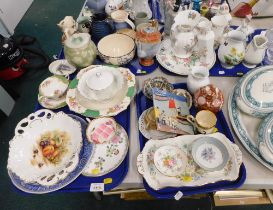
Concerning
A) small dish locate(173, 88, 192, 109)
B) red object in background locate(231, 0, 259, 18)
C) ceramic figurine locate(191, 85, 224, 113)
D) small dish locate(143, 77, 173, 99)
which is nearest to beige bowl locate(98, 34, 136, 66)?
small dish locate(143, 77, 173, 99)

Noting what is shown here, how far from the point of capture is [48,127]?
0.91 meters

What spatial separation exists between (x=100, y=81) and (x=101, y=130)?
0.60 ft

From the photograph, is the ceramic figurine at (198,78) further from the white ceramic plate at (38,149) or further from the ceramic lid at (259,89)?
the white ceramic plate at (38,149)

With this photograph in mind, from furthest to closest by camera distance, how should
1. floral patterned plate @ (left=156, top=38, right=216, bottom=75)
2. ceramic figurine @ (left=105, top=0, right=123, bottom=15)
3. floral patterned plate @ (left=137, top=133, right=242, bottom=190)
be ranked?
ceramic figurine @ (left=105, top=0, right=123, bottom=15) < floral patterned plate @ (left=156, top=38, right=216, bottom=75) < floral patterned plate @ (left=137, top=133, right=242, bottom=190)

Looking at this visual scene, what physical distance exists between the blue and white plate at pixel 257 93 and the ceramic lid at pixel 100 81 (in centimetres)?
49

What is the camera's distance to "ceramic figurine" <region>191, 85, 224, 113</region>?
892mm

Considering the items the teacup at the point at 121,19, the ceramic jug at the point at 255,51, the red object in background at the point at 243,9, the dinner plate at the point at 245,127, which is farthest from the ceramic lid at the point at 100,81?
the red object in background at the point at 243,9

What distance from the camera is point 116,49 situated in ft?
3.75

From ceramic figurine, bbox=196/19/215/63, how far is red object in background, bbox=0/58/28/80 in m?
1.55

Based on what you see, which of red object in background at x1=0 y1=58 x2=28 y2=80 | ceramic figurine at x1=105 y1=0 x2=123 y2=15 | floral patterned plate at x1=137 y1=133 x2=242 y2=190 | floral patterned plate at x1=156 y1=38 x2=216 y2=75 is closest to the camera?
floral patterned plate at x1=137 y1=133 x2=242 y2=190

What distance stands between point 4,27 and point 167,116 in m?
2.18

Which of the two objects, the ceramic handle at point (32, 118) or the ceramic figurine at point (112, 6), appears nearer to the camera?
the ceramic handle at point (32, 118)

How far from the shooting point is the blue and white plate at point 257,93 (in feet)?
2.81

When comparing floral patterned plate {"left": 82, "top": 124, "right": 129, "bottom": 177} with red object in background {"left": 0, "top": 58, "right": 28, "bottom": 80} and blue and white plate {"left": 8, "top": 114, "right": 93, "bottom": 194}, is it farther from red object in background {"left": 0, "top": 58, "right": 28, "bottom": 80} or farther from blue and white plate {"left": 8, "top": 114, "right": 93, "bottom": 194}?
red object in background {"left": 0, "top": 58, "right": 28, "bottom": 80}
